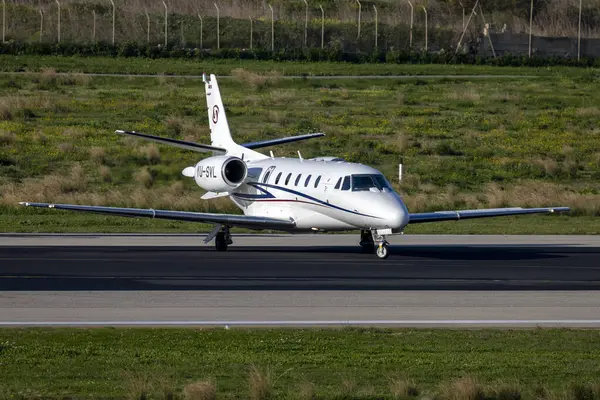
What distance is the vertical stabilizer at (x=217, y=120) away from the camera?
37028 millimetres

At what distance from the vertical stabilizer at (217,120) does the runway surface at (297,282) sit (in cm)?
342

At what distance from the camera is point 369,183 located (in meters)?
29.9

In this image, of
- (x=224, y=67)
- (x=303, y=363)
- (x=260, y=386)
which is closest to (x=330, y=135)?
(x=224, y=67)

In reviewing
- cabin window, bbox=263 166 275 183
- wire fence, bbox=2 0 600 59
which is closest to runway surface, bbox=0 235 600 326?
cabin window, bbox=263 166 275 183

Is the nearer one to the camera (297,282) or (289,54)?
(297,282)

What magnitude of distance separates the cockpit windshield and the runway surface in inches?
69.1

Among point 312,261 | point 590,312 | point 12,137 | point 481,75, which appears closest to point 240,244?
point 312,261

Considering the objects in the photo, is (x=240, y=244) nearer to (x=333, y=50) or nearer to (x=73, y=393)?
(x=73, y=393)

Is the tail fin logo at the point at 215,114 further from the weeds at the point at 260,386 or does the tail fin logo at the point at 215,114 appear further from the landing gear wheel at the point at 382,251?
the weeds at the point at 260,386

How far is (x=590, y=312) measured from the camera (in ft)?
64.2

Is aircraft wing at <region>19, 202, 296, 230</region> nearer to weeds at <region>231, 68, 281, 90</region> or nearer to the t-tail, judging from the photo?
the t-tail

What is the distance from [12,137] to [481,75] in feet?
108

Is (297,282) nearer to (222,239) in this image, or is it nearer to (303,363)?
(222,239)

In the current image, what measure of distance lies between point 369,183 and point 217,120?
8929 mm
